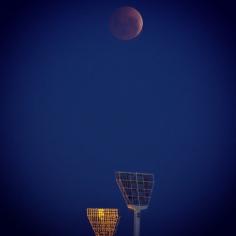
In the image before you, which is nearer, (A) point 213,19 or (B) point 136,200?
(B) point 136,200

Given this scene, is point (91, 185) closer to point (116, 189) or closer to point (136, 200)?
point (116, 189)

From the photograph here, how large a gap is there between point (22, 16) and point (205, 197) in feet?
23.9

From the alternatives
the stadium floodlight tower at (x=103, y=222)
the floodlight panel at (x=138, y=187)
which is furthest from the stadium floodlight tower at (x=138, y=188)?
the stadium floodlight tower at (x=103, y=222)

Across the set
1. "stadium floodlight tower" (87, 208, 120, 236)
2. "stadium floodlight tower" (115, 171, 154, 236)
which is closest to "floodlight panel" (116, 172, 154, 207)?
"stadium floodlight tower" (115, 171, 154, 236)

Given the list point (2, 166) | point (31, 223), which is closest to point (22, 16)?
point (2, 166)

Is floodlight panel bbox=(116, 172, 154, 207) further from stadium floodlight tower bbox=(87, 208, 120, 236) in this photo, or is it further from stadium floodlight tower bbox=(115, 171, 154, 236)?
stadium floodlight tower bbox=(87, 208, 120, 236)

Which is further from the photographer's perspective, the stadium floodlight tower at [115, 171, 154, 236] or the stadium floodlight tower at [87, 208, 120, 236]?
the stadium floodlight tower at [87, 208, 120, 236]

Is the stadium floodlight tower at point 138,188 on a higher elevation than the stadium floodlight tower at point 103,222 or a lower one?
higher

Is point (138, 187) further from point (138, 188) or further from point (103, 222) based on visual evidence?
point (103, 222)

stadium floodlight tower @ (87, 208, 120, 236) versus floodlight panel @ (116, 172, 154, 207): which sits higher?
floodlight panel @ (116, 172, 154, 207)

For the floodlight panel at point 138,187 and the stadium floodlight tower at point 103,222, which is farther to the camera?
the stadium floodlight tower at point 103,222

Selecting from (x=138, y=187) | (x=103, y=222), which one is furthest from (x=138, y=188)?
(x=103, y=222)

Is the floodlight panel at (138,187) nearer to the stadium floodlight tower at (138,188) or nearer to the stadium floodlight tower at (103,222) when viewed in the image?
the stadium floodlight tower at (138,188)

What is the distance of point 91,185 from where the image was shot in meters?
11.0
